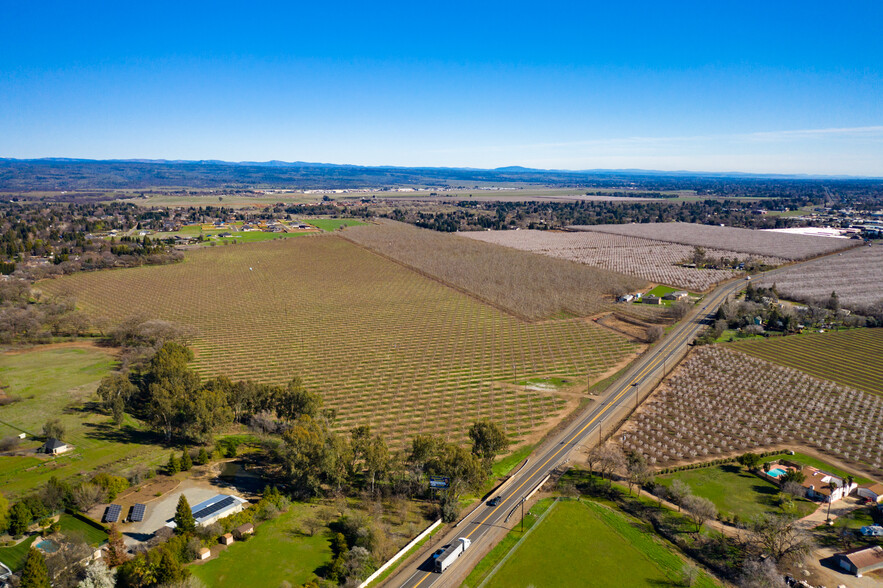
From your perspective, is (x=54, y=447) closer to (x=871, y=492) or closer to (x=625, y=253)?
(x=871, y=492)

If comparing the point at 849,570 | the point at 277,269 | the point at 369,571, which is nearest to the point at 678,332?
the point at 849,570

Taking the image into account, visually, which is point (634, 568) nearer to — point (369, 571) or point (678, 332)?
point (369, 571)

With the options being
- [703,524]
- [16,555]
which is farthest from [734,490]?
[16,555]

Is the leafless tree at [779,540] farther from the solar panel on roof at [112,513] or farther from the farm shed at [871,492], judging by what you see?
the solar panel on roof at [112,513]

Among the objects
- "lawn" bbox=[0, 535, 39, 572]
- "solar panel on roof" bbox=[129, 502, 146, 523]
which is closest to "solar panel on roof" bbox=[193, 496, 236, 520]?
"solar panel on roof" bbox=[129, 502, 146, 523]

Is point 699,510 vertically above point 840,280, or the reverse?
point 840,280

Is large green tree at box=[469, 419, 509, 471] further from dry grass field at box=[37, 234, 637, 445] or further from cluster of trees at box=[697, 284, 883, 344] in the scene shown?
cluster of trees at box=[697, 284, 883, 344]
